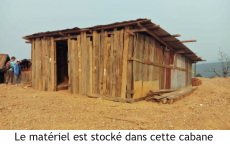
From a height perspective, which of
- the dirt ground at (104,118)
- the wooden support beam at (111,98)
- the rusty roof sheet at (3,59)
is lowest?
the dirt ground at (104,118)

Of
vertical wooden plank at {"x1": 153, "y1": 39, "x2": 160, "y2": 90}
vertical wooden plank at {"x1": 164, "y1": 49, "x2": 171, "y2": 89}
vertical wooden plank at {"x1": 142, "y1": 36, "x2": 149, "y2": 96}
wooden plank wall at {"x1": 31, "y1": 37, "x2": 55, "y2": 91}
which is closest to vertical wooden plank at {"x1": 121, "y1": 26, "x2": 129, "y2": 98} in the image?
vertical wooden plank at {"x1": 142, "y1": 36, "x2": 149, "y2": 96}

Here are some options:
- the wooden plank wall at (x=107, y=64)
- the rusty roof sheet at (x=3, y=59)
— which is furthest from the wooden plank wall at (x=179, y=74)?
the rusty roof sheet at (x=3, y=59)

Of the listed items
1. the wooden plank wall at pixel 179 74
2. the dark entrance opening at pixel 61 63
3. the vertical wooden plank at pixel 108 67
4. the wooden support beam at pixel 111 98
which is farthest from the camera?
the dark entrance opening at pixel 61 63

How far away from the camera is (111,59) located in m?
6.04

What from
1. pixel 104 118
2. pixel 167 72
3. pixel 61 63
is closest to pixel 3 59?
pixel 61 63

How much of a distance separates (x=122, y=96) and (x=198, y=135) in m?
3.18

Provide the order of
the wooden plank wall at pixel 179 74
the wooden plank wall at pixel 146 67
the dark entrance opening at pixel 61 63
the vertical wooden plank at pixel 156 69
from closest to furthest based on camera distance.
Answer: the wooden plank wall at pixel 146 67
the vertical wooden plank at pixel 156 69
the wooden plank wall at pixel 179 74
the dark entrance opening at pixel 61 63

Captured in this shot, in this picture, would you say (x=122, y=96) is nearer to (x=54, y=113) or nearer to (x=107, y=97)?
(x=107, y=97)

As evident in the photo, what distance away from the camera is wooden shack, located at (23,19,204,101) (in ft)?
18.7

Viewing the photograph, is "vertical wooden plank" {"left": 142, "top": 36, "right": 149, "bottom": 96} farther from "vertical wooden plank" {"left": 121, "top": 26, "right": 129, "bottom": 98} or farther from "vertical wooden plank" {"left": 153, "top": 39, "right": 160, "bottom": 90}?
"vertical wooden plank" {"left": 121, "top": 26, "right": 129, "bottom": 98}

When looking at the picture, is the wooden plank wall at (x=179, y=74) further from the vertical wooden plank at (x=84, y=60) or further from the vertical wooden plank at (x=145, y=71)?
the vertical wooden plank at (x=84, y=60)

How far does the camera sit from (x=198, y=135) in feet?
9.48

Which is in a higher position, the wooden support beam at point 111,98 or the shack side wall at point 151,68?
the shack side wall at point 151,68

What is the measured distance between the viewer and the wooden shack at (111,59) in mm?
5703
